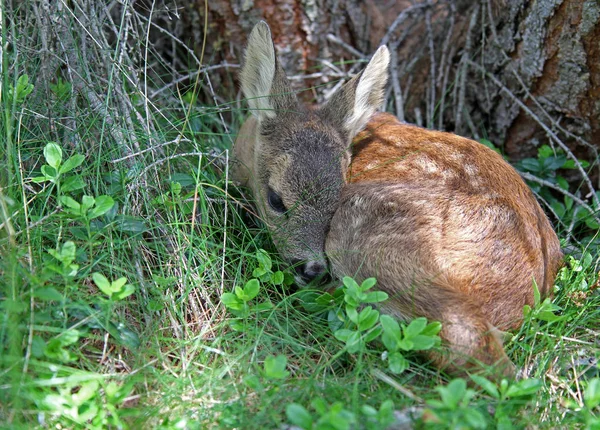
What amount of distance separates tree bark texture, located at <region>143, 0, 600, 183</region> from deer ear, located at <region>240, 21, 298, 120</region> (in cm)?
69

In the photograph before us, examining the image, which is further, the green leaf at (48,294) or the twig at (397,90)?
the twig at (397,90)

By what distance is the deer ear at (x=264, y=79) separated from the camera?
4.11 meters

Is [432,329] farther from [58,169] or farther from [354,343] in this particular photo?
[58,169]

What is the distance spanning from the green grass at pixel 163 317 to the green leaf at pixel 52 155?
120 millimetres

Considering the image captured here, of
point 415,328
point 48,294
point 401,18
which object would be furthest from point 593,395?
point 401,18

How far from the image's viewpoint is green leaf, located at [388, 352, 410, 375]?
2.76m

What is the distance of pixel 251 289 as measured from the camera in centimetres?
321

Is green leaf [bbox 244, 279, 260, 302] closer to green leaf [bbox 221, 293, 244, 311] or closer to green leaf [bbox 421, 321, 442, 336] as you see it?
green leaf [bbox 221, 293, 244, 311]

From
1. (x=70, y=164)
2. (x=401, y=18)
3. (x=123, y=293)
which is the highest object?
(x=401, y=18)

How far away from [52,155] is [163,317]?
100cm

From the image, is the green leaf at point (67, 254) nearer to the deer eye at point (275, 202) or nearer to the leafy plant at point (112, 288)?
the leafy plant at point (112, 288)

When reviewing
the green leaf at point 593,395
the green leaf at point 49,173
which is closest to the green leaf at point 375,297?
the green leaf at point 593,395

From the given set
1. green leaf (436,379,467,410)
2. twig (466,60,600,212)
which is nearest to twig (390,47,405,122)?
twig (466,60,600,212)

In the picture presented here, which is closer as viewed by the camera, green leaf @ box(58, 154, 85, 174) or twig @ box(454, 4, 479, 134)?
green leaf @ box(58, 154, 85, 174)
